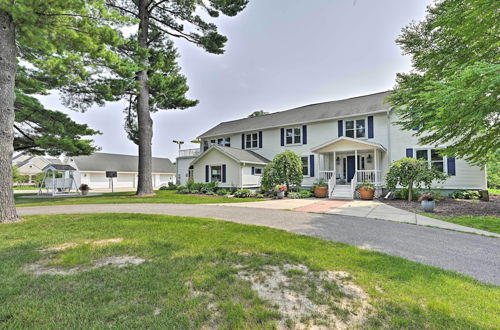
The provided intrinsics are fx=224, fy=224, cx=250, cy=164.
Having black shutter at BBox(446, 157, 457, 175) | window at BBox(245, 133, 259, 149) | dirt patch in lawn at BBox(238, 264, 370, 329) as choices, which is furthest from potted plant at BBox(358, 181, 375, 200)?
dirt patch in lawn at BBox(238, 264, 370, 329)

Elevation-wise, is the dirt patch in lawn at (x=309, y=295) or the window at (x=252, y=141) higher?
the window at (x=252, y=141)

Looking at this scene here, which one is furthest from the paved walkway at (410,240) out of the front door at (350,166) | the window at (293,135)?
the window at (293,135)

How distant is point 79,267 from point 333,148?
47.7 ft

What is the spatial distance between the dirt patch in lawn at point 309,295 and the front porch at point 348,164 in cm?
1150

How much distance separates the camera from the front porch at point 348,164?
13891mm

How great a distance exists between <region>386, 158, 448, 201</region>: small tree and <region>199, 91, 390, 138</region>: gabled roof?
4.33 meters

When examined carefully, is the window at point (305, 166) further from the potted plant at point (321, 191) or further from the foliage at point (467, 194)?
the foliage at point (467, 194)

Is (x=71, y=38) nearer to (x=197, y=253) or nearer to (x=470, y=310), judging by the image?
(x=197, y=253)

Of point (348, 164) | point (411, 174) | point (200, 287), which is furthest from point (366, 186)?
point (200, 287)

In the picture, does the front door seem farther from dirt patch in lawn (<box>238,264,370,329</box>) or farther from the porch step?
dirt patch in lawn (<box>238,264,370,329</box>)

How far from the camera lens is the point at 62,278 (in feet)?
9.93

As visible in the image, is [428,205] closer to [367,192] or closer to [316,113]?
[367,192]

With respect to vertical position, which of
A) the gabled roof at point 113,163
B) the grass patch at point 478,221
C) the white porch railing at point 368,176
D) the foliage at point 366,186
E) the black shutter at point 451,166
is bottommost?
the grass patch at point 478,221

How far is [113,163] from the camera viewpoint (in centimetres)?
3400
